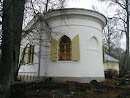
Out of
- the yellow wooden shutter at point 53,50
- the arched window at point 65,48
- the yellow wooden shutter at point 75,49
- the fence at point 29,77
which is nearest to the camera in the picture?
the yellow wooden shutter at point 75,49

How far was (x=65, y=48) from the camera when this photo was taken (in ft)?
35.6

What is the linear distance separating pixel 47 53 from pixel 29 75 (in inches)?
133

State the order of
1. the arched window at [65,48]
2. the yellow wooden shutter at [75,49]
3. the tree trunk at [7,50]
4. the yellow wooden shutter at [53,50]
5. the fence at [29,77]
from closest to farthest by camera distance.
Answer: the tree trunk at [7,50]
the yellow wooden shutter at [75,49]
the yellow wooden shutter at [53,50]
the arched window at [65,48]
the fence at [29,77]

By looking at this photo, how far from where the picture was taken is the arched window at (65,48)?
1075 cm

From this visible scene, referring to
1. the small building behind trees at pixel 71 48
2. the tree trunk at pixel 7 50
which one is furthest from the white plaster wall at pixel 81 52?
the tree trunk at pixel 7 50

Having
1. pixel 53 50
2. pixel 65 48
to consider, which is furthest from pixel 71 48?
pixel 53 50

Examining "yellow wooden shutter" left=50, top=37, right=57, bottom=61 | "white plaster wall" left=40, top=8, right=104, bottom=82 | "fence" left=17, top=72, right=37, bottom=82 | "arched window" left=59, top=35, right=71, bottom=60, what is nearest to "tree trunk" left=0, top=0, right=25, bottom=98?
"white plaster wall" left=40, top=8, right=104, bottom=82

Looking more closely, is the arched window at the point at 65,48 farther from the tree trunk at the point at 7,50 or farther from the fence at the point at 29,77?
the tree trunk at the point at 7,50

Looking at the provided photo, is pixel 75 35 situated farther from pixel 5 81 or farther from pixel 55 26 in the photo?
pixel 5 81

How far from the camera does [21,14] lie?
704 centimetres

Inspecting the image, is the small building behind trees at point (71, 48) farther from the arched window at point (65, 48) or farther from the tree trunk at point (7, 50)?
the tree trunk at point (7, 50)

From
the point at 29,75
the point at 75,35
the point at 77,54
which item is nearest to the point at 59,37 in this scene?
the point at 75,35

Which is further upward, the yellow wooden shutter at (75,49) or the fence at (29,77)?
the yellow wooden shutter at (75,49)

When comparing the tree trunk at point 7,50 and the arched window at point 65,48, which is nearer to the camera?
the tree trunk at point 7,50
